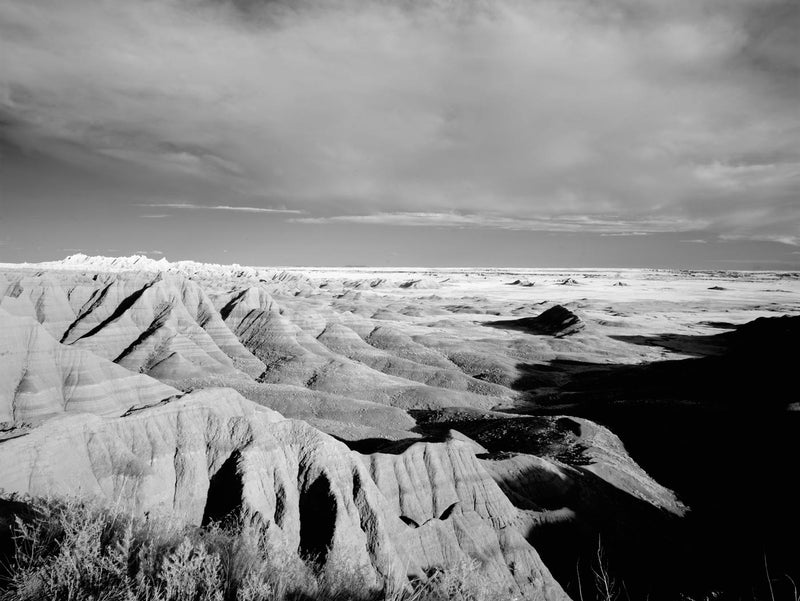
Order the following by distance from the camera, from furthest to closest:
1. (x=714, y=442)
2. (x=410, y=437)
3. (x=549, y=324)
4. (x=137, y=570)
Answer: (x=549, y=324) → (x=410, y=437) → (x=714, y=442) → (x=137, y=570)

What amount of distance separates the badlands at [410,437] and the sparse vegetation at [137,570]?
6.87ft

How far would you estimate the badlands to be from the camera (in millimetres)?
13875

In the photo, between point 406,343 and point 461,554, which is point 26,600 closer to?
point 461,554

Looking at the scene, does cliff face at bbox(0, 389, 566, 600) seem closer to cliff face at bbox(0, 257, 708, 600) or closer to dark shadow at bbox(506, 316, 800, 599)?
cliff face at bbox(0, 257, 708, 600)

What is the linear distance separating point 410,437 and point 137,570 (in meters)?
27.2

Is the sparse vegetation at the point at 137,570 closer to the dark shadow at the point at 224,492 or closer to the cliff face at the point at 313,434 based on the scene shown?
the cliff face at the point at 313,434

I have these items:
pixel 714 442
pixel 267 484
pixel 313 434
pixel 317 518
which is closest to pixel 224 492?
pixel 267 484

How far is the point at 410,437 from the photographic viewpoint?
31.9 meters

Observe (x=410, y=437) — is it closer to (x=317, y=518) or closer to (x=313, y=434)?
(x=313, y=434)

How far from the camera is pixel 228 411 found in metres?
16.8

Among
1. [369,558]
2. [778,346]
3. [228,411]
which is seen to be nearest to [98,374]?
[228,411]

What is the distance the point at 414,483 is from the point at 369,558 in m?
5.20

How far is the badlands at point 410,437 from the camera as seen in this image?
45.5ft

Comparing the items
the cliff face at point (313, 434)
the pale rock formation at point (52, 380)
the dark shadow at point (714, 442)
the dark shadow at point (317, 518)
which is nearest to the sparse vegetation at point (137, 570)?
the cliff face at point (313, 434)
